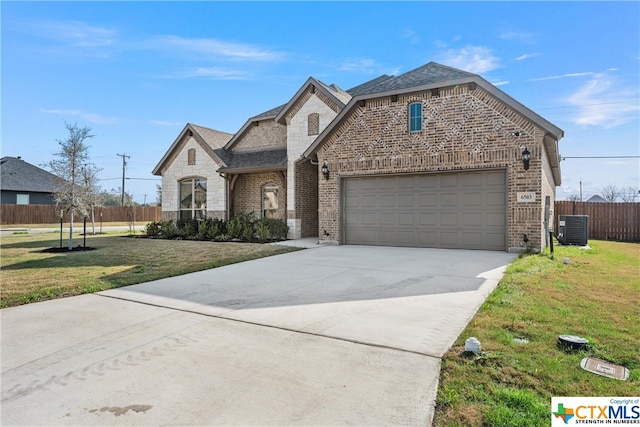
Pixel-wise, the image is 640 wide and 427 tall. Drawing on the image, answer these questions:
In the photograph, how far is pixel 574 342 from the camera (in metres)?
3.50

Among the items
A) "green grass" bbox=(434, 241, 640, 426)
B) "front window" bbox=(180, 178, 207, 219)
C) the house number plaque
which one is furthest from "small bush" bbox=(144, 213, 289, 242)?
"green grass" bbox=(434, 241, 640, 426)

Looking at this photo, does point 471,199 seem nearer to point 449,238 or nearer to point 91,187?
point 449,238

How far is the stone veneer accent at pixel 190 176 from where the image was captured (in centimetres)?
1811

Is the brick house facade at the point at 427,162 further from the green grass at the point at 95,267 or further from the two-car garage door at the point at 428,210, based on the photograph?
the green grass at the point at 95,267

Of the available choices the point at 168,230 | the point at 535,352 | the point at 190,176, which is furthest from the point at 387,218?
the point at 190,176

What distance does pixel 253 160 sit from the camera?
57.8 feet

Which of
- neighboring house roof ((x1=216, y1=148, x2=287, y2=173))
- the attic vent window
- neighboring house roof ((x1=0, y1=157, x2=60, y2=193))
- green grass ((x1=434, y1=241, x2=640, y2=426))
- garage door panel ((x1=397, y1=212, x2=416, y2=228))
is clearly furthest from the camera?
neighboring house roof ((x1=0, y1=157, x2=60, y2=193))

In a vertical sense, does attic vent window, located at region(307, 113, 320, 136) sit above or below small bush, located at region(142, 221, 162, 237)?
above

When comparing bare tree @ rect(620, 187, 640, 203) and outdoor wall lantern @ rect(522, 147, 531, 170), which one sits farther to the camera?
bare tree @ rect(620, 187, 640, 203)

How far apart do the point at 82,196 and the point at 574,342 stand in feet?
51.5

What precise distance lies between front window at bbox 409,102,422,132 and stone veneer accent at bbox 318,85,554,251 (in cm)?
Result: 15

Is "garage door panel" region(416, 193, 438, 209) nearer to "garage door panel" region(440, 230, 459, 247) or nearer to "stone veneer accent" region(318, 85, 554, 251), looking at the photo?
"stone veneer accent" region(318, 85, 554, 251)

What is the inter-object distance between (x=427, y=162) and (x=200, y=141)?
1185 cm

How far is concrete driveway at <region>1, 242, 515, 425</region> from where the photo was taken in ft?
8.51
